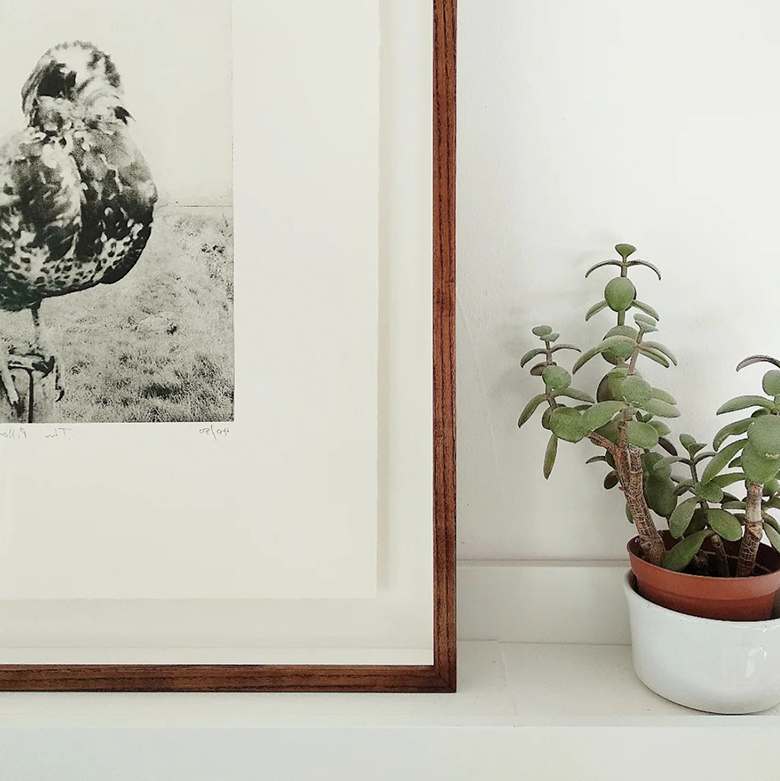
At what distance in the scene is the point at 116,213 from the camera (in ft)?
1.93

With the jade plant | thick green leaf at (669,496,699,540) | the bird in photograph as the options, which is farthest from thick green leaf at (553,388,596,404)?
the bird in photograph

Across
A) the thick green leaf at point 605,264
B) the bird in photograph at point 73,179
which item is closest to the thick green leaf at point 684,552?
the thick green leaf at point 605,264

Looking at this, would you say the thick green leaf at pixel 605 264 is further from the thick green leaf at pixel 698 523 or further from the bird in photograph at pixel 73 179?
the bird in photograph at pixel 73 179

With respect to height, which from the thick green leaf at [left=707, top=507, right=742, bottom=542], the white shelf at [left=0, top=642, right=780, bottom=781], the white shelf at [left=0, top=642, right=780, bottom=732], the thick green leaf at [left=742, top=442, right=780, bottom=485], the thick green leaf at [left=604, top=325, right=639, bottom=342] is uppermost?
the thick green leaf at [left=604, top=325, right=639, bottom=342]

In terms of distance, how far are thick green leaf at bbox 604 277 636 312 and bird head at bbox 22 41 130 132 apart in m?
0.38

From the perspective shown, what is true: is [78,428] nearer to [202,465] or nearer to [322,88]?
[202,465]

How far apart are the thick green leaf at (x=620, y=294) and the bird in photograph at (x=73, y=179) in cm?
34

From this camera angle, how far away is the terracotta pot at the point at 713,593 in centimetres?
56

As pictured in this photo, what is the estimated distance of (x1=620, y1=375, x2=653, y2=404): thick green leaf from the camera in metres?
0.54

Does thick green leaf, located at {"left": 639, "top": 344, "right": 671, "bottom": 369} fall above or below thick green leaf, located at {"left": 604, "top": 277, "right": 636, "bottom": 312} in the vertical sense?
below

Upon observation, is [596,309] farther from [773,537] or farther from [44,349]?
[44,349]

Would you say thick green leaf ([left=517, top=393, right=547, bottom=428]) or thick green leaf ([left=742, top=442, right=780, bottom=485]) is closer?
thick green leaf ([left=742, top=442, right=780, bottom=485])

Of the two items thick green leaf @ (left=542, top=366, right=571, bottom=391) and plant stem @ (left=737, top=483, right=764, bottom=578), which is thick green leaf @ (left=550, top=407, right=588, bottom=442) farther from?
plant stem @ (left=737, top=483, right=764, bottom=578)

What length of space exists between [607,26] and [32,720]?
672 mm
